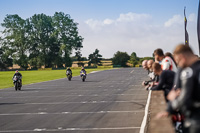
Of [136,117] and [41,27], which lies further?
[41,27]

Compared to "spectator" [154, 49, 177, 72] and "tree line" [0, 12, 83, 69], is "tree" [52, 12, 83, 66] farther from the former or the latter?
"spectator" [154, 49, 177, 72]

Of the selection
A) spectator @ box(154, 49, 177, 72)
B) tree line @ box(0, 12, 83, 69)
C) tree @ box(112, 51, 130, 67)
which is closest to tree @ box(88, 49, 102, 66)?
tree @ box(112, 51, 130, 67)

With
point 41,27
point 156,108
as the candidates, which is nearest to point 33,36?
→ point 41,27

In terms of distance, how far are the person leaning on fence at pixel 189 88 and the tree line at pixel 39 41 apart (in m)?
108

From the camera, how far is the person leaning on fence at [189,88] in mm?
3498

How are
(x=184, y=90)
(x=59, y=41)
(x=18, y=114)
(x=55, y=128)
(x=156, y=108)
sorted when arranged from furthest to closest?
(x=59, y=41), (x=18, y=114), (x=55, y=128), (x=156, y=108), (x=184, y=90)

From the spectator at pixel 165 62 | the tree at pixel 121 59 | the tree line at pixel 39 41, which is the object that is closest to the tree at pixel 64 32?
the tree line at pixel 39 41

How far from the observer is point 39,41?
381ft

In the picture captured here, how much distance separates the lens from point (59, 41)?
11612cm

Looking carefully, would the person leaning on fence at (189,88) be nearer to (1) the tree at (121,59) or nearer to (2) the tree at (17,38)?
(2) the tree at (17,38)

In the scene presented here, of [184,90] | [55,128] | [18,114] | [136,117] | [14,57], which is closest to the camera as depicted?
[184,90]

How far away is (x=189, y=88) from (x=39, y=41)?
115 meters

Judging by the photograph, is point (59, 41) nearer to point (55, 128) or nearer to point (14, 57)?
point (14, 57)

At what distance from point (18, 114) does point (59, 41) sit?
10456 cm
